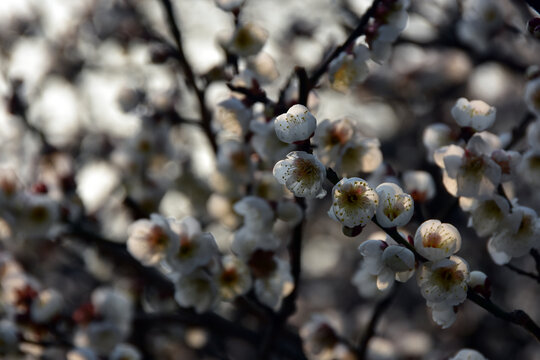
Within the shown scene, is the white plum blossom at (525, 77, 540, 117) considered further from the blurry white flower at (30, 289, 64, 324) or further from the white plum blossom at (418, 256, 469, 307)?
the blurry white flower at (30, 289, 64, 324)

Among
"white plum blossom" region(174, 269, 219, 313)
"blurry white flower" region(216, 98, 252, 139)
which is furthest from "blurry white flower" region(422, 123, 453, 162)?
"white plum blossom" region(174, 269, 219, 313)

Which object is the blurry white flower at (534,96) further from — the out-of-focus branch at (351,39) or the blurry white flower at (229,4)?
the blurry white flower at (229,4)

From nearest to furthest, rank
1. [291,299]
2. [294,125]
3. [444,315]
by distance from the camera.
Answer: [294,125] → [444,315] → [291,299]

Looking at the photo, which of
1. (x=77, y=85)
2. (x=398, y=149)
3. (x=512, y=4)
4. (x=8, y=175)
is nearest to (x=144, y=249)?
(x=8, y=175)

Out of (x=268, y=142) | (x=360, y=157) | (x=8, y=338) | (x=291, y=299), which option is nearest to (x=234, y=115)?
(x=268, y=142)

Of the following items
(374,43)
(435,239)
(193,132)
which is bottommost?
(193,132)

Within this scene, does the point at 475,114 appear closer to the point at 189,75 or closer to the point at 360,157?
the point at 360,157
